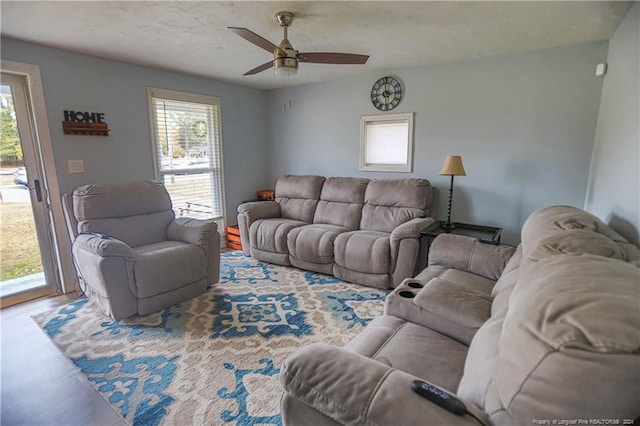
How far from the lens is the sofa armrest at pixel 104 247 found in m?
2.45

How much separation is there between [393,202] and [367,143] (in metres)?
1.04

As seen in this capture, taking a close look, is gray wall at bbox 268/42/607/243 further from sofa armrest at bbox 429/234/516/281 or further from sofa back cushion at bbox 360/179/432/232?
sofa armrest at bbox 429/234/516/281

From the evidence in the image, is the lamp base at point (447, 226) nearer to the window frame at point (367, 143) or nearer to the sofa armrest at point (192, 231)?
the window frame at point (367, 143)

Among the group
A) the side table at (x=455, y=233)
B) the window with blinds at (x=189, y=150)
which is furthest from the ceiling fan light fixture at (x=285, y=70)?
the window with blinds at (x=189, y=150)

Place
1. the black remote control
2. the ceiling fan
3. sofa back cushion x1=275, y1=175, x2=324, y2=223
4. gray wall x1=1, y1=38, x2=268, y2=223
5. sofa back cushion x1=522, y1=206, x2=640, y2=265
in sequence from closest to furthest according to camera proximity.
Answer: the black remote control → sofa back cushion x1=522, y1=206, x2=640, y2=265 → the ceiling fan → gray wall x1=1, y1=38, x2=268, y2=223 → sofa back cushion x1=275, y1=175, x2=324, y2=223

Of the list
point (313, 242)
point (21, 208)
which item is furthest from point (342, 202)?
point (21, 208)

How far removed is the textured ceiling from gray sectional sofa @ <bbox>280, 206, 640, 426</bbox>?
165 centimetres

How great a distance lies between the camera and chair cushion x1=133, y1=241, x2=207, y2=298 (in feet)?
8.59

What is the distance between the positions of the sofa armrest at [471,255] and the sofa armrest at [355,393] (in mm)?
1572

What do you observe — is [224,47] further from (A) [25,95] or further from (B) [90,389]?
(B) [90,389]

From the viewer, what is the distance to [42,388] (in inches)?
74.2

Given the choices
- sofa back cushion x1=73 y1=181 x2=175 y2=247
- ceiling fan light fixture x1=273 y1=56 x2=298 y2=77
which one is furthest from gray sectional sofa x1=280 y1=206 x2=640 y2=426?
sofa back cushion x1=73 y1=181 x2=175 y2=247

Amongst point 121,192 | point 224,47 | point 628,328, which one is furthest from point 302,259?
point 628,328

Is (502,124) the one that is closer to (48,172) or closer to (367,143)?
(367,143)
